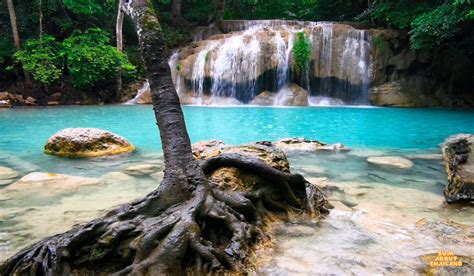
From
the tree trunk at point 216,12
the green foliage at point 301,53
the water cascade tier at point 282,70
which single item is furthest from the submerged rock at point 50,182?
the tree trunk at point 216,12

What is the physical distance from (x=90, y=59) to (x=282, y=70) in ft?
28.9

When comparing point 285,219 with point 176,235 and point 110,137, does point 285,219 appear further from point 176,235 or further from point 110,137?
point 110,137

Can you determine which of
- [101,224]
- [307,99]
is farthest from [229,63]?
[101,224]

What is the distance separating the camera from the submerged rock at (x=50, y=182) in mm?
5059

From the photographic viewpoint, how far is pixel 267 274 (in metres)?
2.68

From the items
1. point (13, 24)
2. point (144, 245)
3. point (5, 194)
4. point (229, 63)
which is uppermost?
point (13, 24)

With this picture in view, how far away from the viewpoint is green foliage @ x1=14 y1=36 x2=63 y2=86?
17.0 meters

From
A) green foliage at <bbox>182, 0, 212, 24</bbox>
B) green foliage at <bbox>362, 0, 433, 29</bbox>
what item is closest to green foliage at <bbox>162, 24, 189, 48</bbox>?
green foliage at <bbox>182, 0, 212, 24</bbox>

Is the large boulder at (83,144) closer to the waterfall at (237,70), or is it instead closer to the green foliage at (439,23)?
the waterfall at (237,70)

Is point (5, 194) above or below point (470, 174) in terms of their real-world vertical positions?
below

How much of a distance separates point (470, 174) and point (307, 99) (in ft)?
47.2

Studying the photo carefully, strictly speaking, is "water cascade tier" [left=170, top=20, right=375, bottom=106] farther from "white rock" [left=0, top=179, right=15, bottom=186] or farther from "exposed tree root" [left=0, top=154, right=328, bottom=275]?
"exposed tree root" [left=0, top=154, right=328, bottom=275]

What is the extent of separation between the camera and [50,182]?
208 inches

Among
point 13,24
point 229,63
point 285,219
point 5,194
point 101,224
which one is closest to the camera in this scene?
point 101,224
